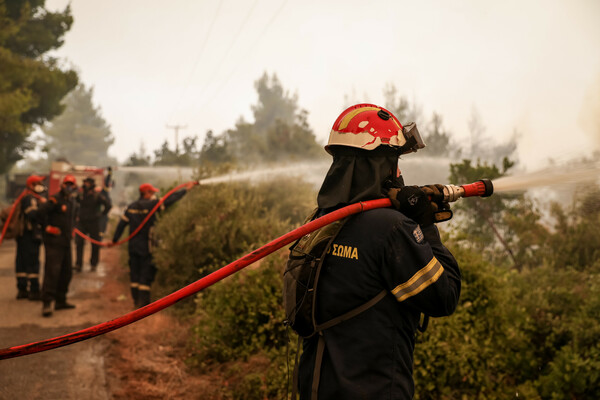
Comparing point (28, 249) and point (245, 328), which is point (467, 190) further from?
point (28, 249)

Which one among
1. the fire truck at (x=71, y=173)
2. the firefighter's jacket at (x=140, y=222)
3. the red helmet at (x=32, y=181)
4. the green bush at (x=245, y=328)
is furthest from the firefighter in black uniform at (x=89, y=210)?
the fire truck at (x=71, y=173)

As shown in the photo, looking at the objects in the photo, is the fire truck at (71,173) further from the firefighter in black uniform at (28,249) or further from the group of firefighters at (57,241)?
the group of firefighters at (57,241)

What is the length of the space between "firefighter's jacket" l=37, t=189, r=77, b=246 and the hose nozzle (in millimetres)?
6849

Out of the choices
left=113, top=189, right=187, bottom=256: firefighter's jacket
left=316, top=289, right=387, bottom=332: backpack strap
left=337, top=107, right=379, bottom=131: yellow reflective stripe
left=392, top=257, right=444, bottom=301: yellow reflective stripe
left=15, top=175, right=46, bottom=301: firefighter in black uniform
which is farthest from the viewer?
left=15, top=175, right=46, bottom=301: firefighter in black uniform

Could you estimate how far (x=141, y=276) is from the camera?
8.03 metres

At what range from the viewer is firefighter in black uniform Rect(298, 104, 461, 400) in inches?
86.1

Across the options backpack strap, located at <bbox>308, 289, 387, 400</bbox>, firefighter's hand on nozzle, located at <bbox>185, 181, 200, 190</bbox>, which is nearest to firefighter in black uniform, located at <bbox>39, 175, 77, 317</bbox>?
firefighter's hand on nozzle, located at <bbox>185, 181, 200, 190</bbox>

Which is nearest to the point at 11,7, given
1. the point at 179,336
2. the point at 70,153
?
the point at 179,336

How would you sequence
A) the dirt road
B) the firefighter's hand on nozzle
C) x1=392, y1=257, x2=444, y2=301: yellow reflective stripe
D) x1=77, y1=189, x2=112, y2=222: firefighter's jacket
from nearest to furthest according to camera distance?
1. x1=392, y1=257, x2=444, y2=301: yellow reflective stripe
2. the dirt road
3. the firefighter's hand on nozzle
4. x1=77, y1=189, x2=112, y2=222: firefighter's jacket

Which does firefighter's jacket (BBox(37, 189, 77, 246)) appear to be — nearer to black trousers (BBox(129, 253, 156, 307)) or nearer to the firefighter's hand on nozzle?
black trousers (BBox(129, 253, 156, 307))

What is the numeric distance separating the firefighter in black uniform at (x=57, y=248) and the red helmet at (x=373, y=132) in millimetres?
6485

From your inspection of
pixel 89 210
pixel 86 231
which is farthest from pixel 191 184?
pixel 86 231

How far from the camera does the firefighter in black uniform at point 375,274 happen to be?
219 centimetres

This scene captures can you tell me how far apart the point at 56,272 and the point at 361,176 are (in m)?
6.63
